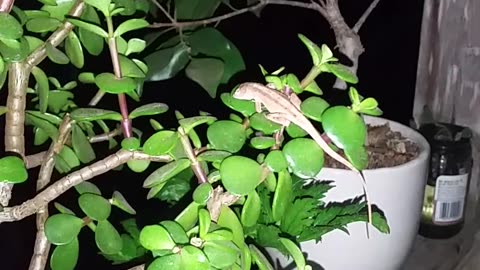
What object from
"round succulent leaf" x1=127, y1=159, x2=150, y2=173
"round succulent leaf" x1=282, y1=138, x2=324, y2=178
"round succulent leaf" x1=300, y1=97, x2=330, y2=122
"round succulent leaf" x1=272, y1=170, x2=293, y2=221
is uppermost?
"round succulent leaf" x1=300, y1=97, x2=330, y2=122

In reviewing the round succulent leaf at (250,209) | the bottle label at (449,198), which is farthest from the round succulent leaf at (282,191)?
the bottle label at (449,198)

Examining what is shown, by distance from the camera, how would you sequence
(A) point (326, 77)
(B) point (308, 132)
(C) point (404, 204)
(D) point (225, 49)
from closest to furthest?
1. (B) point (308, 132)
2. (D) point (225, 49)
3. (C) point (404, 204)
4. (A) point (326, 77)

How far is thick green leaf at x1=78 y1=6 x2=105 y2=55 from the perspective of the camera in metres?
0.51

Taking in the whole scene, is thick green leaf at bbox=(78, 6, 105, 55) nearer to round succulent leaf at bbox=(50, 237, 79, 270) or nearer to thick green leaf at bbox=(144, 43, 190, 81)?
round succulent leaf at bbox=(50, 237, 79, 270)

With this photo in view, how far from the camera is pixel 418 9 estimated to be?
1.24 metres

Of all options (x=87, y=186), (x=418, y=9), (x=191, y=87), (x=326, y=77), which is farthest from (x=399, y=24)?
(x=87, y=186)

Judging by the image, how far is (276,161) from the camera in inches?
17.1

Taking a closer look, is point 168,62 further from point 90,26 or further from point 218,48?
point 90,26

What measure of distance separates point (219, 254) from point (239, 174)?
0.14 ft

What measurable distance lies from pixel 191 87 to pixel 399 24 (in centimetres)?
38

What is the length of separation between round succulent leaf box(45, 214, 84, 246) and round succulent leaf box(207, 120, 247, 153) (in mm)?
100

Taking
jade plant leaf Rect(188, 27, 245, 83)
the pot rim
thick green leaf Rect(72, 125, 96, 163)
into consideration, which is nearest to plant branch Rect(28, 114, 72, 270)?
thick green leaf Rect(72, 125, 96, 163)

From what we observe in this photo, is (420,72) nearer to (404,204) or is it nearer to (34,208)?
(404,204)

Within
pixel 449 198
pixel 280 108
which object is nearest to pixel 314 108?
pixel 280 108
